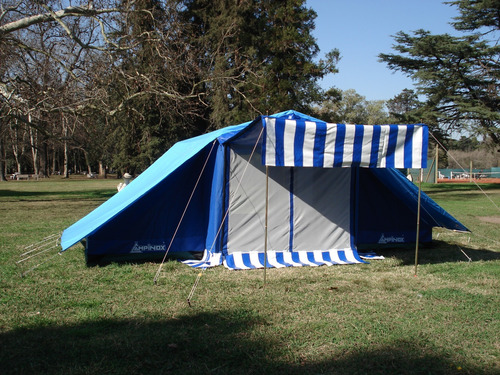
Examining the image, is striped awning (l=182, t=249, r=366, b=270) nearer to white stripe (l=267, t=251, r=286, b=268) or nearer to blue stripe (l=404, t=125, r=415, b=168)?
white stripe (l=267, t=251, r=286, b=268)

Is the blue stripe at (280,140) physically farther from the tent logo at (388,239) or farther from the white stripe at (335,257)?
the tent logo at (388,239)

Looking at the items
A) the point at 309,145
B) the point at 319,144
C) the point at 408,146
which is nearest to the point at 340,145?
the point at 319,144

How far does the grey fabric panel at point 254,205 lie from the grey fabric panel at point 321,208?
0.19 m

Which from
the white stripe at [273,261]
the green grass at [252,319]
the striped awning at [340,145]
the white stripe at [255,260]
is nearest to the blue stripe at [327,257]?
the green grass at [252,319]

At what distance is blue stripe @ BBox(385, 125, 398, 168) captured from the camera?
5.82 metres

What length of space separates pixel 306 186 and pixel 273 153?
1.54 metres

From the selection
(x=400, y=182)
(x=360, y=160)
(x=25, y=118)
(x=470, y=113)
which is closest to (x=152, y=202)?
(x=360, y=160)

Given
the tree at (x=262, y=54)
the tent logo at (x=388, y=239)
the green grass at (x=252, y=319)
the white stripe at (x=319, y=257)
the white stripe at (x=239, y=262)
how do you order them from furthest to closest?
the tree at (x=262, y=54) < the tent logo at (x=388, y=239) < the white stripe at (x=319, y=257) < the white stripe at (x=239, y=262) < the green grass at (x=252, y=319)

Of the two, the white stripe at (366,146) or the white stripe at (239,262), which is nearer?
the white stripe at (366,146)

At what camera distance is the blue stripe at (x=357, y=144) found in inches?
226

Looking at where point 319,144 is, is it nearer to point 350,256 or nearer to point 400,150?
point 400,150

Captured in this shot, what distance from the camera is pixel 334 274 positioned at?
5996mm

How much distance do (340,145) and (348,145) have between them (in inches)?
4.3

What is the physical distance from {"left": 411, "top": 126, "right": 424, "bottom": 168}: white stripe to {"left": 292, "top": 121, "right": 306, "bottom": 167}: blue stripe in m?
1.45
